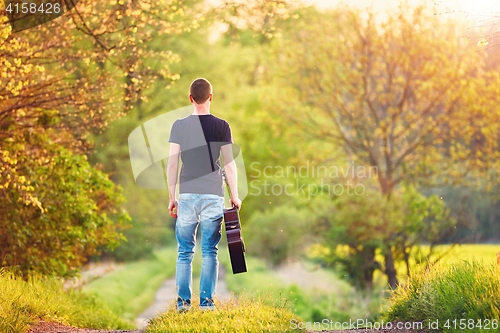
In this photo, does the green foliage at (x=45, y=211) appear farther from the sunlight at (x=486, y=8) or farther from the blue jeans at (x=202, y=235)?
the sunlight at (x=486, y=8)

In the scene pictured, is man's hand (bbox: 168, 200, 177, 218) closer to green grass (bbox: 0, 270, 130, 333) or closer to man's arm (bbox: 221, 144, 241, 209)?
man's arm (bbox: 221, 144, 241, 209)

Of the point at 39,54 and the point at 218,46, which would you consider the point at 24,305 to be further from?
the point at 218,46

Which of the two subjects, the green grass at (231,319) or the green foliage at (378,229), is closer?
the green grass at (231,319)

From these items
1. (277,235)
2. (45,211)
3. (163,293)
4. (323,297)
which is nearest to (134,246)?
(277,235)

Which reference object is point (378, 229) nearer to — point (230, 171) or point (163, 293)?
point (163, 293)

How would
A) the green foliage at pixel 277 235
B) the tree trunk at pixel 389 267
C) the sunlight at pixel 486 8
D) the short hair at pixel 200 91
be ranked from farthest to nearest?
the green foliage at pixel 277 235 < the tree trunk at pixel 389 267 < the sunlight at pixel 486 8 < the short hair at pixel 200 91

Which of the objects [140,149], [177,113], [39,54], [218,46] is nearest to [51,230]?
[39,54]

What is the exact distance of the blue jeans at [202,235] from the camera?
6805 mm

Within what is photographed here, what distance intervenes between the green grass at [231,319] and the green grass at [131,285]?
9.81 m

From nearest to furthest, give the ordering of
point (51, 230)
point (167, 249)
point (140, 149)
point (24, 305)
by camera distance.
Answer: point (24, 305) < point (51, 230) < point (140, 149) < point (167, 249)

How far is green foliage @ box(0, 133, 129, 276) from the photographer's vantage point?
10359mm

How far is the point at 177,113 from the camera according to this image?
25.6 m

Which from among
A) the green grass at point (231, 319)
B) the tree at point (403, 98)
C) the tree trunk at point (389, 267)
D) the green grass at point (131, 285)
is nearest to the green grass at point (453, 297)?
the green grass at point (231, 319)

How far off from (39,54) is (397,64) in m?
12.1
